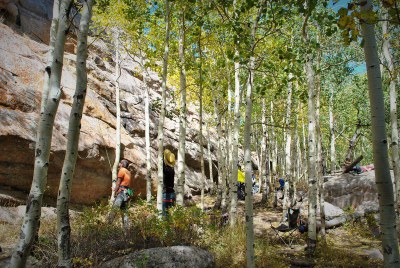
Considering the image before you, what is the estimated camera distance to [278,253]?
23.6 ft

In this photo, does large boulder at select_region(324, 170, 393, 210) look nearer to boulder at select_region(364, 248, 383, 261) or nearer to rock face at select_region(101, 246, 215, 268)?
boulder at select_region(364, 248, 383, 261)

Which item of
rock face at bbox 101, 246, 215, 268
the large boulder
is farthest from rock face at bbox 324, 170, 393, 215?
rock face at bbox 101, 246, 215, 268

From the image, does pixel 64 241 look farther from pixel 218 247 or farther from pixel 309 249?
pixel 309 249

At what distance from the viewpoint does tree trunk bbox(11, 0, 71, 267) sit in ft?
11.3

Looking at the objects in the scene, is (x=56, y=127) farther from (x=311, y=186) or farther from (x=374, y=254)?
(x=374, y=254)

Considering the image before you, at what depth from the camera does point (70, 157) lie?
3643mm

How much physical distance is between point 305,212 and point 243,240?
283 inches

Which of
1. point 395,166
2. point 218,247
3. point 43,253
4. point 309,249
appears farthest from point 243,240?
point 395,166

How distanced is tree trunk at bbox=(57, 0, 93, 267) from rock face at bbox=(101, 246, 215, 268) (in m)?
1.25

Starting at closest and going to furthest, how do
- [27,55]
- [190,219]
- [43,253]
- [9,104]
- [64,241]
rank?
[64,241] < [43,253] < [190,219] < [9,104] < [27,55]

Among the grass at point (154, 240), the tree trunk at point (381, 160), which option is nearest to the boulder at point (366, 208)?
the grass at point (154, 240)

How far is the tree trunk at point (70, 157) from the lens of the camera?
3.48 metres

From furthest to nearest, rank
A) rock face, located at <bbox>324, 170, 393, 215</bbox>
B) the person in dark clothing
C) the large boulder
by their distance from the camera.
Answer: the large boulder
rock face, located at <bbox>324, 170, 393, 215</bbox>
the person in dark clothing

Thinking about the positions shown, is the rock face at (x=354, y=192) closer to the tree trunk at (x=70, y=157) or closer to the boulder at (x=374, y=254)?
the boulder at (x=374, y=254)
